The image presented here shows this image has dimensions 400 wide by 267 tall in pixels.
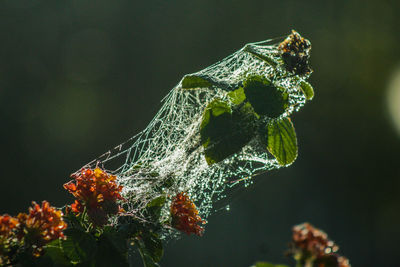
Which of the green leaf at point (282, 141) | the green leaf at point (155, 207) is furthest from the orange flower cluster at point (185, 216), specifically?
the green leaf at point (282, 141)

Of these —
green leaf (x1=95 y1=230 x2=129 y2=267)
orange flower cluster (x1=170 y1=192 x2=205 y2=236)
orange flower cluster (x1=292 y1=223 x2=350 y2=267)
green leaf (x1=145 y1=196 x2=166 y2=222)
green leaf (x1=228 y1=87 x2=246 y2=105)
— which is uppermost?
green leaf (x1=228 y1=87 x2=246 y2=105)

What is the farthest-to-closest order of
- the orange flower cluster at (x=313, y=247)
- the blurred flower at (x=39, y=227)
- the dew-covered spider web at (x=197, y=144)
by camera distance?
the dew-covered spider web at (x=197, y=144) < the blurred flower at (x=39, y=227) < the orange flower cluster at (x=313, y=247)

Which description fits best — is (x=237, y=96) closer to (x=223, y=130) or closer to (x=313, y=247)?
(x=223, y=130)

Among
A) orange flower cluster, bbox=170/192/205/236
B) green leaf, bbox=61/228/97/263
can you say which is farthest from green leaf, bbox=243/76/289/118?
green leaf, bbox=61/228/97/263

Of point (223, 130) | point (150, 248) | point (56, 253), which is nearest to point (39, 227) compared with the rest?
point (56, 253)

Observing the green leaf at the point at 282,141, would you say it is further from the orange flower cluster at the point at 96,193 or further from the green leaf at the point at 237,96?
the orange flower cluster at the point at 96,193

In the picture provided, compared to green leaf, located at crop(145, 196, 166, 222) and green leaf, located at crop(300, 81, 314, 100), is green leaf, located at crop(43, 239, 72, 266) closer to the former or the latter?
green leaf, located at crop(145, 196, 166, 222)
